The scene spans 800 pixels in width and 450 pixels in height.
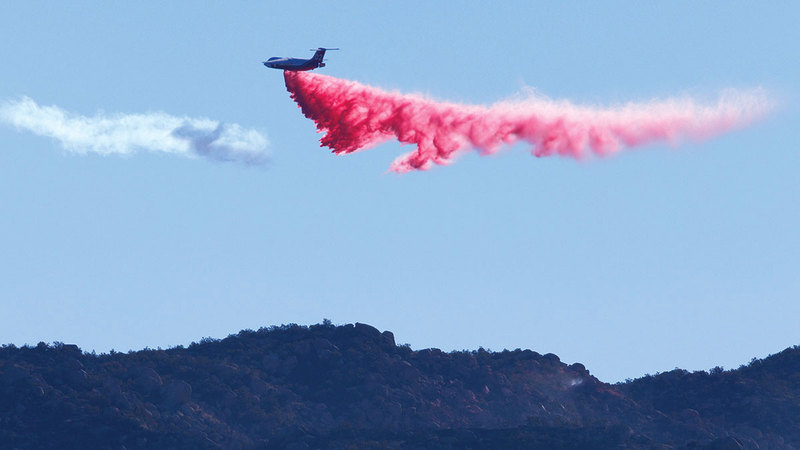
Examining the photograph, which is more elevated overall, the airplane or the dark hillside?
the airplane

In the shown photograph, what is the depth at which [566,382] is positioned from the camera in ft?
534

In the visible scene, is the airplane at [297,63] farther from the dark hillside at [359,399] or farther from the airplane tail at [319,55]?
the dark hillside at [359,399]

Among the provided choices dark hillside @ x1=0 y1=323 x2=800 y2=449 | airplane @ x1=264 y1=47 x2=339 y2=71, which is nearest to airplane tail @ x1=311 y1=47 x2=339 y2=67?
airplane @ x1=264 y1=47 x2=339 y2=71

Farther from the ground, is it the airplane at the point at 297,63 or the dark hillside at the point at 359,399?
the airplane at the point at 297,63

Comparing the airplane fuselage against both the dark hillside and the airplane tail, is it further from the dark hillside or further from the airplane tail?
the dark hillside

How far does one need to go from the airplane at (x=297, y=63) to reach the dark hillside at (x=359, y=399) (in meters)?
31.1

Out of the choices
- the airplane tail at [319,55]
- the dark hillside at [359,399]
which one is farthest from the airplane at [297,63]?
the dark hillside at [359,399]

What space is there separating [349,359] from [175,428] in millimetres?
28267

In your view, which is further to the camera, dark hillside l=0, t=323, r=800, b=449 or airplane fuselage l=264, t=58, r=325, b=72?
dark hillside l=0, t=323, r=800, b=449

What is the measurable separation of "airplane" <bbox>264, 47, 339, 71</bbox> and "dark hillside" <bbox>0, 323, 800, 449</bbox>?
31.1 meters

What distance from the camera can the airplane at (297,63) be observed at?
4813 inches

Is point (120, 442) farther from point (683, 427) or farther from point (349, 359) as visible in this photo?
point (683, 427)

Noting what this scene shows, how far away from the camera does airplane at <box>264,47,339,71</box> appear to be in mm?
122250

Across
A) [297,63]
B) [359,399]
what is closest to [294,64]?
[297,63]
